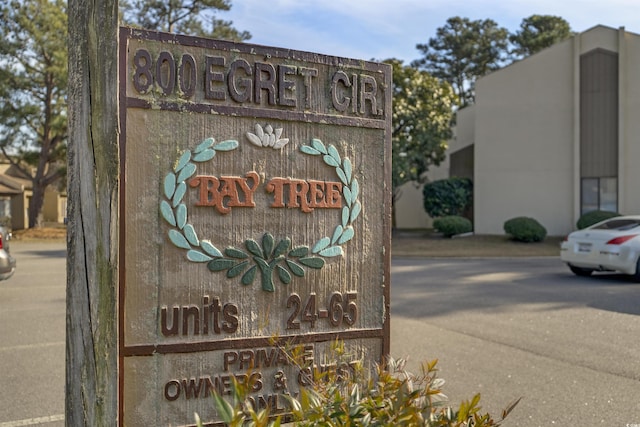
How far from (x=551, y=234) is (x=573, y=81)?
5.94m

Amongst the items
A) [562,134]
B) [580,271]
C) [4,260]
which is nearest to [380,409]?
[4,260]

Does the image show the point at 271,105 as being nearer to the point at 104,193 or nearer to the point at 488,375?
the point at 104,193

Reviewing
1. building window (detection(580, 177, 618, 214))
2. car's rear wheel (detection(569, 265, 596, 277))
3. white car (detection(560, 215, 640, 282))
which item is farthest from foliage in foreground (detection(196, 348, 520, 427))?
building window (detection(580, 177, 618, 214))

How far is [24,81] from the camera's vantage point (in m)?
33.5

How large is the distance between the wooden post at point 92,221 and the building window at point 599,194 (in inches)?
1012

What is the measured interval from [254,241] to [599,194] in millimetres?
25416

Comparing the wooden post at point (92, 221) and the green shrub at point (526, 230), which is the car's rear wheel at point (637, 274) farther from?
the wooden post at point (92, 221)

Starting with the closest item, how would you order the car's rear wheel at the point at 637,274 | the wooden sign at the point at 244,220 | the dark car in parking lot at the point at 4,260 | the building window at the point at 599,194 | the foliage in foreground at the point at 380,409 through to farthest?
1. the foliage in foreground at the point at 380,409
2. the wooden sign at the point at 244,220
3. the dark car in parking lot at the point at 4,260
4. the car's rear wheel at the point at 637,274
5. the building window at the point at 599,194

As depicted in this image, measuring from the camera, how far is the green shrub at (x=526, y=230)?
24.8 m

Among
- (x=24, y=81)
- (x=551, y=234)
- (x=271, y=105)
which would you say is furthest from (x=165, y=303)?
(x=24, y=81)

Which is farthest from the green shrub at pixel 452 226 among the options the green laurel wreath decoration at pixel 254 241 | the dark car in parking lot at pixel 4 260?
the green laurel wreath decoration at pixel 254 241

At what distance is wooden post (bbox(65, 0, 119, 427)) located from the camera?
2582 mm

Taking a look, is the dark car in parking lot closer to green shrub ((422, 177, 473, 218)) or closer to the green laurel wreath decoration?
the green laurel wreath decoration

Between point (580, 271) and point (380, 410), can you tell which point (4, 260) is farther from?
Result: point (580, 271)
